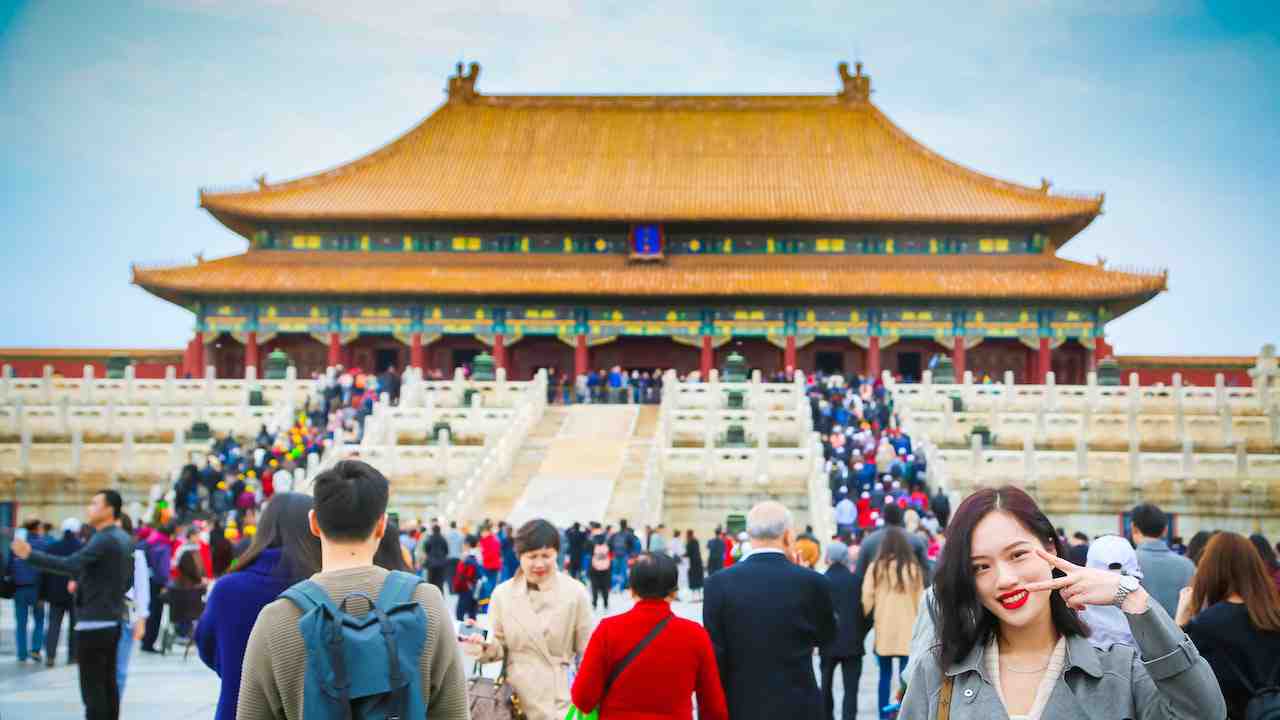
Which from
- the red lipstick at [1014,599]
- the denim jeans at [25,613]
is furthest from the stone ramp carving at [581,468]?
the red lipstick at [1014,599]

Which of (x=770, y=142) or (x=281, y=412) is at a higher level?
(x=770, y=142)

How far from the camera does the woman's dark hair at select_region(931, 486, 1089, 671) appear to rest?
3.26m

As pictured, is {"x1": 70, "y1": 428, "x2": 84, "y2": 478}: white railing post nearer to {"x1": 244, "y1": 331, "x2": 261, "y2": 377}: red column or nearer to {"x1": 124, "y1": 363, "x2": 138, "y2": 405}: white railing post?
{"x1": 124, "y1": 363, "x2": 138, "y2": 405}: white railing post

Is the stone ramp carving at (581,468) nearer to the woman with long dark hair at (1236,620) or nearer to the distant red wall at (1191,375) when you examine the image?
the woman with long dark hair at (1236,620)

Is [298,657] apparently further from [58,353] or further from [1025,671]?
[58,353]

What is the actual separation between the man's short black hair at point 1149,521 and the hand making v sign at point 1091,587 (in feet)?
13.9

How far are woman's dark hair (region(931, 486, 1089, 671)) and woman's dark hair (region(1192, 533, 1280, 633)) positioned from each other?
221 cm

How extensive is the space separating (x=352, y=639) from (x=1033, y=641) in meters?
1.80

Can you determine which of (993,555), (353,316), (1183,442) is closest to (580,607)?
(993,555)

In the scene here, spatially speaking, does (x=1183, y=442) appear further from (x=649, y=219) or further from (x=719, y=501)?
(x=649, y=219)

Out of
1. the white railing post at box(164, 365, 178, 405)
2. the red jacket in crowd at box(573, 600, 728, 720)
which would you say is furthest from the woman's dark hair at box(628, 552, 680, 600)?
the white railing post at box(164, 365, 178, 405)

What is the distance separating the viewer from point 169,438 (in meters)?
27.2

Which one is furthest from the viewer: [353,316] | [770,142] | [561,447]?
[770,142]

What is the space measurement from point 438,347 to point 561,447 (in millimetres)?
15727
